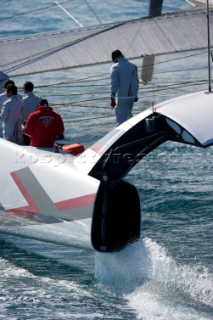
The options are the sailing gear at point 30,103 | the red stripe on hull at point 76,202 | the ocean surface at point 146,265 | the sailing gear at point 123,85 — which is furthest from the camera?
the sailing gear at point 123,85

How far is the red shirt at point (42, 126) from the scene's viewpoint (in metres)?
9.10

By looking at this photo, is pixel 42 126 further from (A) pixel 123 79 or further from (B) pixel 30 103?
(A) pixel 123 79

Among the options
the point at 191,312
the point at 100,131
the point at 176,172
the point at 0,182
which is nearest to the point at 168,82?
the point at 100,131

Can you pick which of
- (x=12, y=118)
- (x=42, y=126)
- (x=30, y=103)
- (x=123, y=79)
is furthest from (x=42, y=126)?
(x=123, y=79)

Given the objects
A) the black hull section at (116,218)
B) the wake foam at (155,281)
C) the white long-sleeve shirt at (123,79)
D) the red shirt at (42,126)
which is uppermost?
the white long-sleeve shirt at (123,79)

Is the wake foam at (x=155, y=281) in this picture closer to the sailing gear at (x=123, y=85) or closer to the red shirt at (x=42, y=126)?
the red shirt at (x=42, y=126)

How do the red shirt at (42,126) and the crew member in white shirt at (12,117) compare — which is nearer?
the red shirt at (42,126)

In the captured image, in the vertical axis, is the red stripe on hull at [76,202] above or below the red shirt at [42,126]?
below

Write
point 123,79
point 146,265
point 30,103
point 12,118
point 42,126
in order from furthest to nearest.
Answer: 1. point 123,79
2. point 30,103
3. point 12,118
4. point 42,126
5. point 146,265

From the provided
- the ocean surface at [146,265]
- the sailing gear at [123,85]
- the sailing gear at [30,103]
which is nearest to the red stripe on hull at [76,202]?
the ocean surface at [146,265]

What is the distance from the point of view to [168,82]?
16016 millimetres

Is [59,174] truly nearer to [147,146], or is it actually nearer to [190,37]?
[147,146]

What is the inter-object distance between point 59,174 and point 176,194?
7.99ft

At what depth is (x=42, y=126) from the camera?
9.11m
